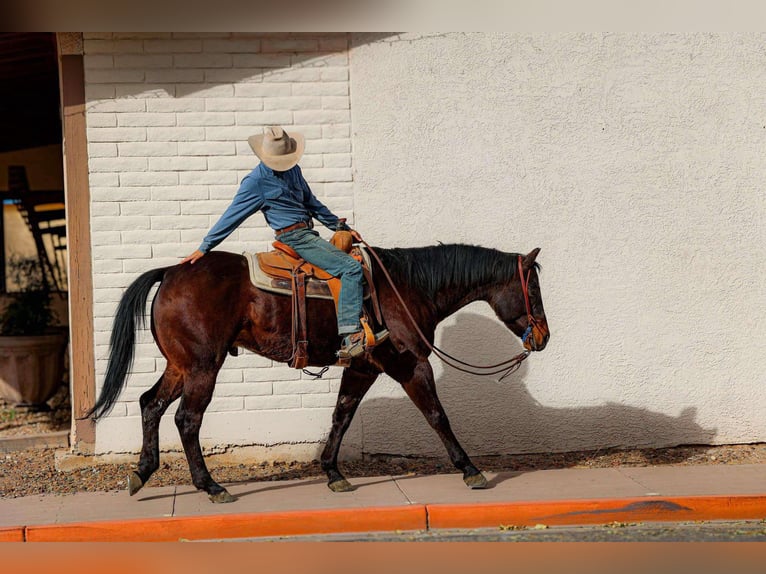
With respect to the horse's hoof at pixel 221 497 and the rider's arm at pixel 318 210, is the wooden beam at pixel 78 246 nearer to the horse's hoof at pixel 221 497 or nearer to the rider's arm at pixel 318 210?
the horse's hoof at pixel 221 497

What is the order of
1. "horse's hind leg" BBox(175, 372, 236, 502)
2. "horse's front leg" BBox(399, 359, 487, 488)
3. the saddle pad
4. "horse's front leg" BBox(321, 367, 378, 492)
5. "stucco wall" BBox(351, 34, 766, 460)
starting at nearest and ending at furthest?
"horse's hind leg" BBox(175, 372, 236, 502) < the saddle pad < "horse's front leg" BBox(399, 359, 487, 488) < "horse's front leg" BBox(321, 367, 378, 492) < "stucco wall" BBox(351, 34, 766, 460)

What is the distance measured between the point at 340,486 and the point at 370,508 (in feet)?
2.16

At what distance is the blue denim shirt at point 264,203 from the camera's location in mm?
5684

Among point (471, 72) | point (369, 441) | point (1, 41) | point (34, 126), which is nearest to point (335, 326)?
point (369, 441)

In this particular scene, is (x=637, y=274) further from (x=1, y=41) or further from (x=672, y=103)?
(x=1, y=41)

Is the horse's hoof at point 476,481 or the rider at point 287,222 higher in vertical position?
the rider at point 287,222

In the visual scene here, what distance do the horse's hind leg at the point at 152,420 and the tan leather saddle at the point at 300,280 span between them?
0.85m

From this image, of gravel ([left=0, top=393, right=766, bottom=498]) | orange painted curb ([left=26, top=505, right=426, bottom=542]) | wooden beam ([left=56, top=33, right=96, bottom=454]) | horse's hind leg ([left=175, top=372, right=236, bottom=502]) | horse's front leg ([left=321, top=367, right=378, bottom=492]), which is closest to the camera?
orange painted curb ([left=26, top=505, right=426, bottom=542])

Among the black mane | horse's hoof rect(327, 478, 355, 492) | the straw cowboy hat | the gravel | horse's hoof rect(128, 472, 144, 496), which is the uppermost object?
the straw cowboy hat

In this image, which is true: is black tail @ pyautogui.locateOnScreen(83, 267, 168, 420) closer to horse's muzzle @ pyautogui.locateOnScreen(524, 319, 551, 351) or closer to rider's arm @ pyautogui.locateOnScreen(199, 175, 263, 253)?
rider's arm @ pyautogui.locateOnScreen(199, 175, 263, 253)

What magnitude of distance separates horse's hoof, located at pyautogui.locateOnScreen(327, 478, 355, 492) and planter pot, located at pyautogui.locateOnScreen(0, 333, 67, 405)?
4.31 metres

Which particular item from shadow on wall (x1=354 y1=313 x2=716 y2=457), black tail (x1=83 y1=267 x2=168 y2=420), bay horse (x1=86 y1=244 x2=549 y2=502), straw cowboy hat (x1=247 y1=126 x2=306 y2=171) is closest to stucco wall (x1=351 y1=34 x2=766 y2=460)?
shadow on wall (x1=354 y1=313 x2=716 y2=457)

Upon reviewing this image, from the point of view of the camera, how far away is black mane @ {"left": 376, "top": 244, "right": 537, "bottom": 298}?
19.8 ft

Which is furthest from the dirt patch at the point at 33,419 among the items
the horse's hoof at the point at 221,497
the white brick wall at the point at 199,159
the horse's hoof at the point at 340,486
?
the horse's hoof at the point at 340,486
